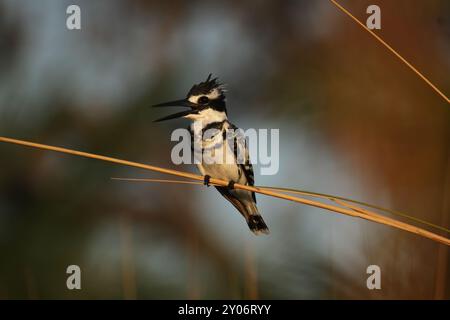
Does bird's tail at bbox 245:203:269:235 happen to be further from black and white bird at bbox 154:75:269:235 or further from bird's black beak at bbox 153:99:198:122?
bird's black beak at bbox 153:99:198:122

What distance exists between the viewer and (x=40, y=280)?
3691 millimetres

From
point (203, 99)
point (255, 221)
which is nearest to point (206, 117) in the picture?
point (203, 99)

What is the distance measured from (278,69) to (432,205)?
1681 mm

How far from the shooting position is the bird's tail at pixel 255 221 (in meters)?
3.77

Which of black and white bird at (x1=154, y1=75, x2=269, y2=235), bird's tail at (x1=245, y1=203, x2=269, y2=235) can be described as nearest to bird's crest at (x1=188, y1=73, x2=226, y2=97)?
black and white bird at (x1=154, y1=75, x2=269, y2=235)

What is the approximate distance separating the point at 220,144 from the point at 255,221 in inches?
18.2

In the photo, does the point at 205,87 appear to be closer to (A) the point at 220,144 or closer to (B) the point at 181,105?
(B) the point at 181,105

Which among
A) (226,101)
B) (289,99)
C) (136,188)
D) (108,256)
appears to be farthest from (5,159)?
(289,99)

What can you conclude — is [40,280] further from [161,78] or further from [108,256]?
[161,78]

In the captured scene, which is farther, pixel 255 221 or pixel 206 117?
pixel 206 117

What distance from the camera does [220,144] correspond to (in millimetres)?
3871

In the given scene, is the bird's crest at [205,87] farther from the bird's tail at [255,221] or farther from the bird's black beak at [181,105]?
the bird's tail at [255,221]

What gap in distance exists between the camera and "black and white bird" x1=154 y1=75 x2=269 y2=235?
3.85 meters

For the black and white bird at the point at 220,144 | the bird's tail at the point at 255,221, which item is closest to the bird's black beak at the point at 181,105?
the black and white bird at the point at 220,144
